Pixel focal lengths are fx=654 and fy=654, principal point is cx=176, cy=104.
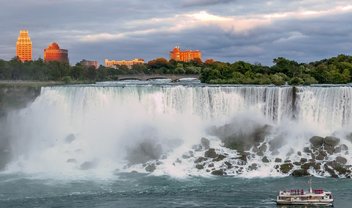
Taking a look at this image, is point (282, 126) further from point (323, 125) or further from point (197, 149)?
point (197, 149)

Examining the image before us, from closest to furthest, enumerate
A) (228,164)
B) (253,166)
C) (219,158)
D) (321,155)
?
(253,166) → (228,164) → (321,155) → (219,158)

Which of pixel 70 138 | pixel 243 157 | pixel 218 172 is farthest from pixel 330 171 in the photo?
pixel 70 138

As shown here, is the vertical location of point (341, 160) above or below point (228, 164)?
above

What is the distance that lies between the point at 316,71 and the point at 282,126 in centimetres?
3373

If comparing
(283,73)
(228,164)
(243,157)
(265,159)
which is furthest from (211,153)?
(283,73)

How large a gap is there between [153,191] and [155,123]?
14.5m

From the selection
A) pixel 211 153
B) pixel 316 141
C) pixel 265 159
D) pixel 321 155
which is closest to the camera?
pixel 321 155

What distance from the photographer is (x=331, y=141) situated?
154ft

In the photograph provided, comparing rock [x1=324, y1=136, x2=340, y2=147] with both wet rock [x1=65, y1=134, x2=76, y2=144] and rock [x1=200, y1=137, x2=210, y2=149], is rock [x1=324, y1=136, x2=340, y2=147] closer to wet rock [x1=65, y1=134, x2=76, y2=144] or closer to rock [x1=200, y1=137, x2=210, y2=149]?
rock [x1=200, y1=137, x2=210, y2=149]

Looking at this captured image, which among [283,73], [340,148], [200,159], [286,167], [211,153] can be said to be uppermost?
[283,73]

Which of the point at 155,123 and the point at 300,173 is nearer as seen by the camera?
the point at 300,173

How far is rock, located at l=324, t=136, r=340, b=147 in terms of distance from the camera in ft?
154

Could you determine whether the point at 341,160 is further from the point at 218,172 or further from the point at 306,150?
the point at 218,172

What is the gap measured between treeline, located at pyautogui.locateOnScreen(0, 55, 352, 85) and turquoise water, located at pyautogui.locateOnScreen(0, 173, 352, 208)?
3482 centimetres
